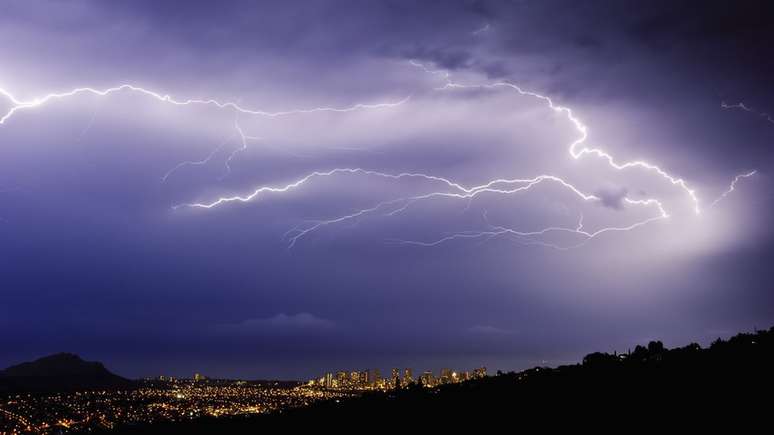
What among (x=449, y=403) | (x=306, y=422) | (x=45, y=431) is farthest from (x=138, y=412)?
(x=449, y=403)

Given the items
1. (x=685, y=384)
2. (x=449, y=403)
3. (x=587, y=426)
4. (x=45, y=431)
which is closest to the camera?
(x=587, y=426)

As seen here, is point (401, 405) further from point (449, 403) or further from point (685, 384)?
point (685, 384)

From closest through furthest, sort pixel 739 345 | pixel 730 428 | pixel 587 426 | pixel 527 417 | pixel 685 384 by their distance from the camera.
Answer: pixel 730 428 < pixel 587 426 < pixel 685 384 < pixel 527 417 < pixel 739 345

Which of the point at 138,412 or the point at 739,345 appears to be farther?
the point at 138,412

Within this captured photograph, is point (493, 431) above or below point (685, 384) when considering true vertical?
below

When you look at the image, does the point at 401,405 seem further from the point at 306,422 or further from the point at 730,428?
the point at 730,428

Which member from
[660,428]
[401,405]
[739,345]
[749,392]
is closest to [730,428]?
[660,428]
